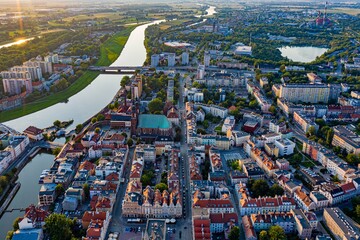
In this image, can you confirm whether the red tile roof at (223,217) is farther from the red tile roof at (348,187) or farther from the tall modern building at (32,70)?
the tall modern building at (32,70)

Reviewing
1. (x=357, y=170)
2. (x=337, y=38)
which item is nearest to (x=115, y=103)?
(x=357, y=170)

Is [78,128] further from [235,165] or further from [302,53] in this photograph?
[302,53]

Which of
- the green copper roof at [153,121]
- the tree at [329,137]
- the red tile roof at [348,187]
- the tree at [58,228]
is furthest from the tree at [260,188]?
the tree at [58,228]

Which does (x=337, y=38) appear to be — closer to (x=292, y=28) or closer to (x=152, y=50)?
(x=292, y=28)

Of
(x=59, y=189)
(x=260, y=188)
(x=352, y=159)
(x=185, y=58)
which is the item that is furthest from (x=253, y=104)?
(x=185, y=58)

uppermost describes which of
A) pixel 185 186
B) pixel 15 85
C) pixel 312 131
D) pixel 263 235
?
pixel 15 85

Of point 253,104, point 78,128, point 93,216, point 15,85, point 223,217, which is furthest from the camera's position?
point 15,85

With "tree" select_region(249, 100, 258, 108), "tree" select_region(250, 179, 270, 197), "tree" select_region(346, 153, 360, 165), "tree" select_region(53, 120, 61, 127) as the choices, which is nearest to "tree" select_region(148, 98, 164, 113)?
"tree" select_region(53, 120, 61, 127)
